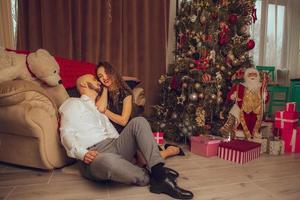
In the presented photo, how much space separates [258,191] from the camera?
1688 millimetres

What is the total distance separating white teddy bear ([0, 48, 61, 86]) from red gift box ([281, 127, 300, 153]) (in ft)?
6.89

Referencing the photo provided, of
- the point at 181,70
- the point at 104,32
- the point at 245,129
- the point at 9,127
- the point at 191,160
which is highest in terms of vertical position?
the point at 104,32

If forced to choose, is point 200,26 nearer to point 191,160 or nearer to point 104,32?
point 104,32

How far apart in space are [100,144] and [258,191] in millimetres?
1046

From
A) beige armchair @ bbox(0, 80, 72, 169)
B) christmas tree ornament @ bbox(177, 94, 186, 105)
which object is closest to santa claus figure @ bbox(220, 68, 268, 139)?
christmas tree ornament @ bbox(177, 94, 186, 105)

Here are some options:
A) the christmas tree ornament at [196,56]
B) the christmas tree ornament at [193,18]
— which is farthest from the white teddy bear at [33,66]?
the christmas tree ornament at [193,18]

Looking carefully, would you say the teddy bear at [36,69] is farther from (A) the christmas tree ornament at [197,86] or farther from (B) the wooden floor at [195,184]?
(A) the christmas tree ornament at [197,86]

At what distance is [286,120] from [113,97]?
65.0 inches

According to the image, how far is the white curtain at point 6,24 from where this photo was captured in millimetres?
2877

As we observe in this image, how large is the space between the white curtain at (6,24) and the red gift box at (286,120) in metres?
2.88

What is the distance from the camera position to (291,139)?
253cm

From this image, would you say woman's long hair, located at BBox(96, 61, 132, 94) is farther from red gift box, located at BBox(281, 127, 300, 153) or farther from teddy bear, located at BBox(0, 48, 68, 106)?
red gift box, located at BBox(281, 127, 300, 153)

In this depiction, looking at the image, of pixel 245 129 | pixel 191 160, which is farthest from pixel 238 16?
pixel 191 160

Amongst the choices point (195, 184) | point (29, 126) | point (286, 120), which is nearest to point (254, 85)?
point (286, 120)
